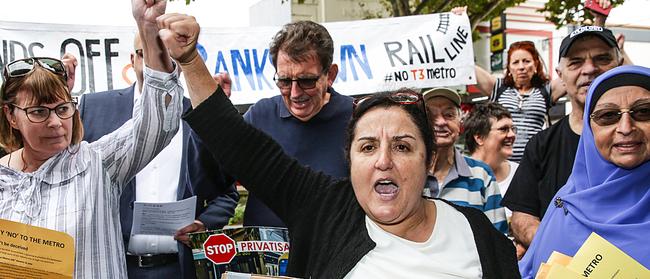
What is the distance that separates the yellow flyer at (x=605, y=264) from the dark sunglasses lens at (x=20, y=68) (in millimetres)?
2270

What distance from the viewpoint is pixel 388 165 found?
6.76ft

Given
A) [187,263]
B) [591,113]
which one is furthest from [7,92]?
[591,113]

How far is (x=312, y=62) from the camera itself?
289 cm

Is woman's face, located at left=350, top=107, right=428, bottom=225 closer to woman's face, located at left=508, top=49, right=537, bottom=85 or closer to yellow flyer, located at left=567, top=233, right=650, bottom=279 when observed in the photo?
yellow flyer, located at left=567, top=233, right=650, bottom=279

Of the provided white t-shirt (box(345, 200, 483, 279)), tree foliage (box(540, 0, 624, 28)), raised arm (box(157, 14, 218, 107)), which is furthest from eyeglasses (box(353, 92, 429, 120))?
tree foliage (box(540, 0, 624, 28))

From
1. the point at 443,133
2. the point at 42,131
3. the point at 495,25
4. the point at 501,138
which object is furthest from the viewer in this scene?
the point at 495,25

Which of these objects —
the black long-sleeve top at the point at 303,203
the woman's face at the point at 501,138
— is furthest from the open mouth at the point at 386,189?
the woman's face at the point at 501,138

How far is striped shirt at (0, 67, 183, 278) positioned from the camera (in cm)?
219

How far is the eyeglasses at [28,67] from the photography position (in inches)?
90.7

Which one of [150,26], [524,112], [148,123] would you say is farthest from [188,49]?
[524,112]

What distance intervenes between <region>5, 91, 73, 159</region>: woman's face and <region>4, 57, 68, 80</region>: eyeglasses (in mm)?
89

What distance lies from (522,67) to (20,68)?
4061 mm

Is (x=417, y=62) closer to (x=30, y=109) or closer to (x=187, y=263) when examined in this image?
(x=187, y=263)

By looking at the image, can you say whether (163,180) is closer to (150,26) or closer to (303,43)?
(303,43)
